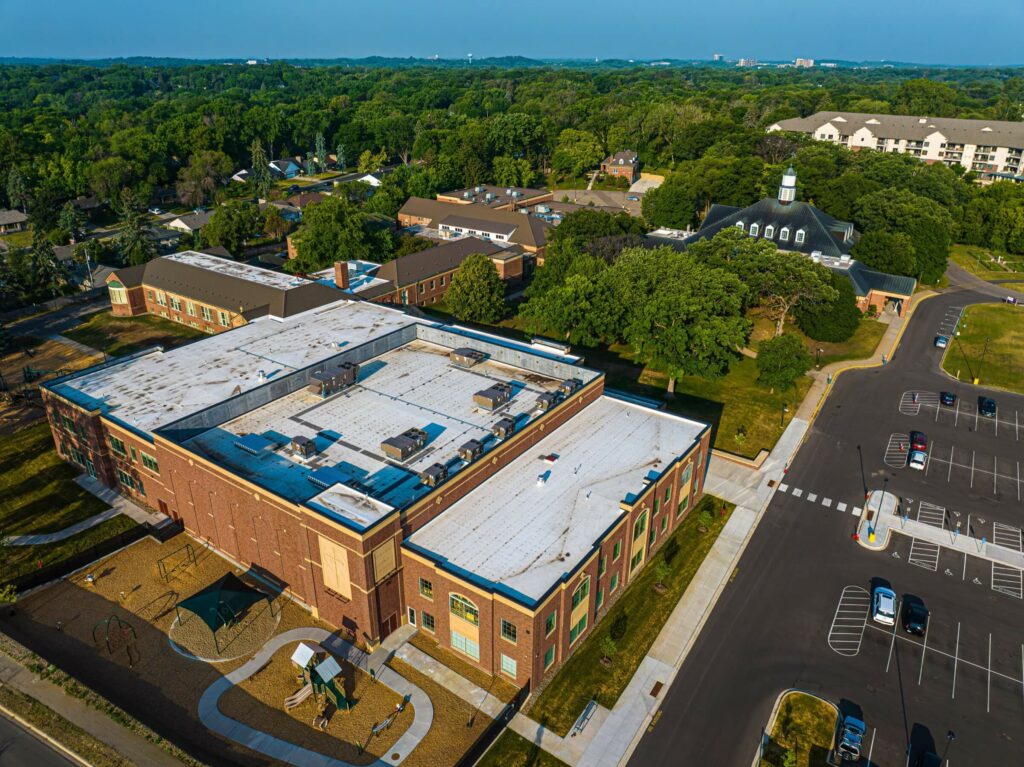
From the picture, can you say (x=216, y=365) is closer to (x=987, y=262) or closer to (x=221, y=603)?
(x=221, y=603)

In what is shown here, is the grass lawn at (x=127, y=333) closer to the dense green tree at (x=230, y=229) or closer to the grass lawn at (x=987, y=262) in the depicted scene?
the dense green tree at (x=230, y=229)

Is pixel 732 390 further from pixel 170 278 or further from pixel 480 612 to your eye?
pixel 170 278

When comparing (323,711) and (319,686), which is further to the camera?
(319,686)

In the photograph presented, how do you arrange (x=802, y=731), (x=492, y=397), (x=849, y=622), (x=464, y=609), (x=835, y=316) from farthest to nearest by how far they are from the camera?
(x=835, y=316) → (x=492, y=397) → (x=849, y=622) → (x=464, y=609) → (x=802, y=731)

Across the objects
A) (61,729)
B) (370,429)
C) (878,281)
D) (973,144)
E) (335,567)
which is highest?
(973,144)

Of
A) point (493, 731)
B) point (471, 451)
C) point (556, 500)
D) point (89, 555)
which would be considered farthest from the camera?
point (89, 555)

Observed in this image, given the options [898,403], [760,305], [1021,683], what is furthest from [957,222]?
[1021,683]

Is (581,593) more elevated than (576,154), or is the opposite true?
(576,154)

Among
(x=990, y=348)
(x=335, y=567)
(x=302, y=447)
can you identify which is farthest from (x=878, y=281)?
(x=335, y=567)
